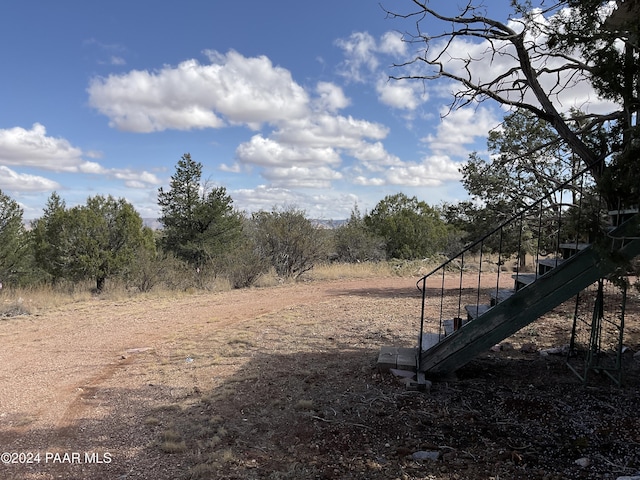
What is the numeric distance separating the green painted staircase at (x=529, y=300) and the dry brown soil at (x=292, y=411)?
0.41 metres

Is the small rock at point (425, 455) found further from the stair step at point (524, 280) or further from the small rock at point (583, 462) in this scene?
the stair step at point (524, 280)

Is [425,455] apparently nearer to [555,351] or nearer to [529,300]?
[529,300]

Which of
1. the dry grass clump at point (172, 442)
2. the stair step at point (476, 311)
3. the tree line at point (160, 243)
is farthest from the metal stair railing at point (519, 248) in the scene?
the tree line at point (160, 243)

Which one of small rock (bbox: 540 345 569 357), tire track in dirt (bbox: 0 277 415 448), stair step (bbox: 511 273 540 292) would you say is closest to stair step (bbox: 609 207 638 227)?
stair step (bbox: 511 273 540 292)

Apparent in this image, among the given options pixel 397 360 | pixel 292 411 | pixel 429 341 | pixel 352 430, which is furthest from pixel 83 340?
pixel 429 341

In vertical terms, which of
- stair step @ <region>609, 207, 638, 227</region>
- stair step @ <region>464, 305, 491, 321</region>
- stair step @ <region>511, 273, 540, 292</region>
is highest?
stair step @ <region>609, 207, 638, 227</region>

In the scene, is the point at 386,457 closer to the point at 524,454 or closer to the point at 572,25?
the point at 524,454

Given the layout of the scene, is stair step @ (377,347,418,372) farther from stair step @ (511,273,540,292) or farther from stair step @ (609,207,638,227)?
stair step @ (609,207,638,227)

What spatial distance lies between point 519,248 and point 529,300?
2.09m

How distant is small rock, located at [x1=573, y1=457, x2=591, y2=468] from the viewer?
3355 mm

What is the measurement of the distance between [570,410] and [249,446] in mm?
3179

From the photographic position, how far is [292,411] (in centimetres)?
445

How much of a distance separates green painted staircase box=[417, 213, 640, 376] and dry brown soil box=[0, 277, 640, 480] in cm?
41

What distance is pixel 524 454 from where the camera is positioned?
11.6 feet
